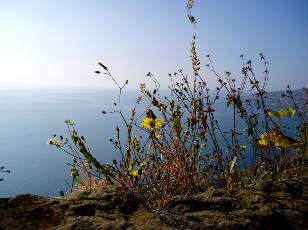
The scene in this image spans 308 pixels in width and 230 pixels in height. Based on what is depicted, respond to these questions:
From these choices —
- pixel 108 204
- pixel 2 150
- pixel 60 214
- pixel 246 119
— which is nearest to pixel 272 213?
pixel 108 204

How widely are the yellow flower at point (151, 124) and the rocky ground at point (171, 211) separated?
1.02 m

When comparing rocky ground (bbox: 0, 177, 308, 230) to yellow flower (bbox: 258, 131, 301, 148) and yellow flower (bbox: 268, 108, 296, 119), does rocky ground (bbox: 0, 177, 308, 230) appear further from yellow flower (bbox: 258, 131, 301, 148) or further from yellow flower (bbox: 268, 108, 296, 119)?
yellow flower (bbox: 268, 108, 296, 119)

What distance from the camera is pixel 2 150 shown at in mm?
146750

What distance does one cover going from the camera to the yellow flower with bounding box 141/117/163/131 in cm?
321

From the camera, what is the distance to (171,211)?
A: 2.00m

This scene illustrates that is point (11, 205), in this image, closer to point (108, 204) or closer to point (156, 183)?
point (108, 204)

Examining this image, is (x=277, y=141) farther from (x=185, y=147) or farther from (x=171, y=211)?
(x=171, y=211)

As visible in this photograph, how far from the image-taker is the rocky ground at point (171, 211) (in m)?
1.80

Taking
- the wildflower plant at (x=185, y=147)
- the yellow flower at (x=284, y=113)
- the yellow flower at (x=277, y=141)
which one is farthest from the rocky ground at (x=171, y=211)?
the yellow flower at (x=284, y=113)

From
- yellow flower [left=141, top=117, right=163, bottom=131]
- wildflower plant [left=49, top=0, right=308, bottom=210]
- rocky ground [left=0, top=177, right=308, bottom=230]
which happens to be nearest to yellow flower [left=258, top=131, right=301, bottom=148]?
wildflower plant [left=49, top=0, right=308, bottom=210]

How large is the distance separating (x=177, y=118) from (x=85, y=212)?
4.49ft

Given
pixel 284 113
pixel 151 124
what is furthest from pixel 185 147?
pixel 284 113

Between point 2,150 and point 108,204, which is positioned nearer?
point 108,204

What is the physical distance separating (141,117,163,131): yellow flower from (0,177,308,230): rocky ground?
3.33 feet
